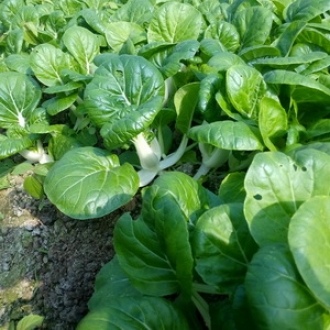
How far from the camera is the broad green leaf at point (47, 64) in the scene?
298 centimetres

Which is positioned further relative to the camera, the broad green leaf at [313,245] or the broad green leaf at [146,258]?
the broad green leaf at [146,258]

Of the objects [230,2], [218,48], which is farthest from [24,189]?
[230,2]

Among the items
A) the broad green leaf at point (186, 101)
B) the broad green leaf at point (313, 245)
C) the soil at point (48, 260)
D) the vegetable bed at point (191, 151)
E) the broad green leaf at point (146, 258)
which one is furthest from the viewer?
the broad green leaf at point (186, 101)

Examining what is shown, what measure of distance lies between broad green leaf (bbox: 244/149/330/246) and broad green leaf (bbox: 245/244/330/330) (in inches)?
8.2

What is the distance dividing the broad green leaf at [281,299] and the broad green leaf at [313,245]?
0.22ft

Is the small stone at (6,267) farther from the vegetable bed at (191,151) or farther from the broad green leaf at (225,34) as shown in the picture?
the broad green leaf at (225,34)

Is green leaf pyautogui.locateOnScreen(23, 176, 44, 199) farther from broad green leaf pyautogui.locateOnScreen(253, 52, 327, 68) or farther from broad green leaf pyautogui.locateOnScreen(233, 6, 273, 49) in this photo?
broad green leaf pyautogui.locateOnScreen(233, 6, 273, 49)

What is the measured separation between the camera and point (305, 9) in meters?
2.94

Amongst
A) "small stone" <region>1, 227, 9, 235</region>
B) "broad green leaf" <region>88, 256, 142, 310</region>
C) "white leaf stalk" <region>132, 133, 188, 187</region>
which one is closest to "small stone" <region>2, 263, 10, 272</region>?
"small stone" <region>1, 227, 9, 235</region>

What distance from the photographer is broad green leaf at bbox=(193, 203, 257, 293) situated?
5.22ft

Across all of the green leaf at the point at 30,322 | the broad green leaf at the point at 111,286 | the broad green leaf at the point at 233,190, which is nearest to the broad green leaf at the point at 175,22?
the broad green leaf at the point at 233,190

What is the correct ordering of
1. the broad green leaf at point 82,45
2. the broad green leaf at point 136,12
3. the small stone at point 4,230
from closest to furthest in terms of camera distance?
1. the small stone at point 4,230
2. the broad green leaf at point 82,45
3. the broad green leaf at point 136,12

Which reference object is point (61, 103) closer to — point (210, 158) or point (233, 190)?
point (210, 158)

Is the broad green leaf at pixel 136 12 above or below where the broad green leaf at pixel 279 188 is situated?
below
